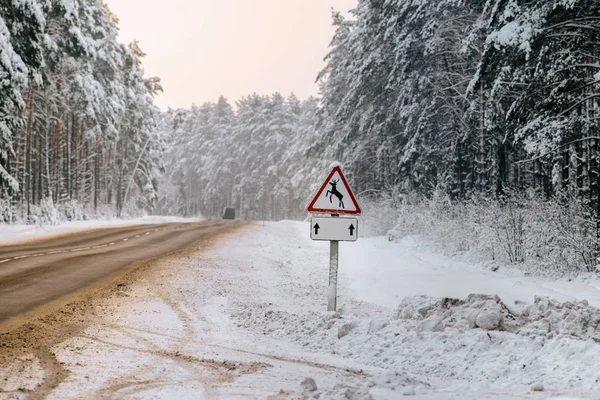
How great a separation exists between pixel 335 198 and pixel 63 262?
838cm

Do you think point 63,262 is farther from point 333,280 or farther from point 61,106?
point 61,106

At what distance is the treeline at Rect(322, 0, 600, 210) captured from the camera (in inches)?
438

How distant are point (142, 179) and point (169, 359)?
4804 centimetres

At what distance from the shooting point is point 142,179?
51.1m

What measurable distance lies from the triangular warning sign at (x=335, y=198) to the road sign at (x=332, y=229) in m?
0.14

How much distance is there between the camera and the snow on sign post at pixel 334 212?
25.4 ft

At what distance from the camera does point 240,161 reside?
248 ft

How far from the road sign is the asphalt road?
453cm

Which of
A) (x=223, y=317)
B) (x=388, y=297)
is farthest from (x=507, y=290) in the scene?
(x=223, y=317)

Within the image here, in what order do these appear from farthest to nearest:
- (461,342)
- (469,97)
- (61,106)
Result: (61,106), (469,97), (461,342)

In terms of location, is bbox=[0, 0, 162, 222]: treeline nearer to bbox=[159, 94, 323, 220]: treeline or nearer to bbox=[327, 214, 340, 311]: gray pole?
bbox=[327, 214, 340, 311]: gray pole

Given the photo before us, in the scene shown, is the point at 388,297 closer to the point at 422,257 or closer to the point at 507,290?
the point at 507,290

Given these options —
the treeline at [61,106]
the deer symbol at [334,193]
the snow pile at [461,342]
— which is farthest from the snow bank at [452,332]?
the treeline at [61,106]

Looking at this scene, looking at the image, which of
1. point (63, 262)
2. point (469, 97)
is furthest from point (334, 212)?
point (469, 97)
